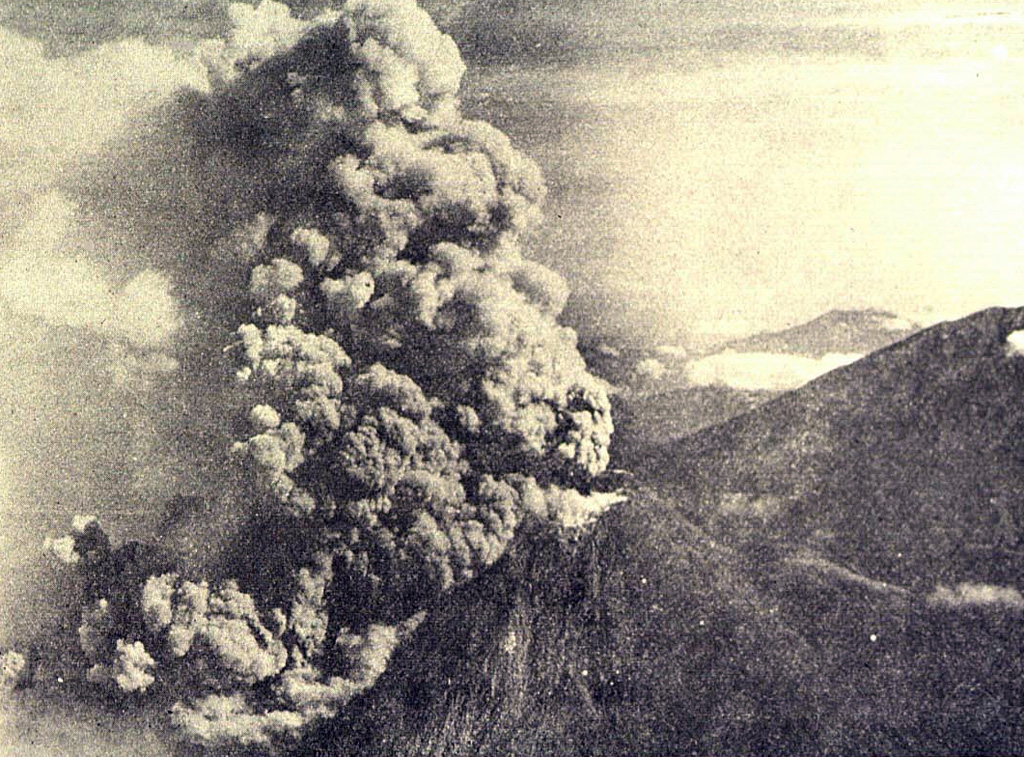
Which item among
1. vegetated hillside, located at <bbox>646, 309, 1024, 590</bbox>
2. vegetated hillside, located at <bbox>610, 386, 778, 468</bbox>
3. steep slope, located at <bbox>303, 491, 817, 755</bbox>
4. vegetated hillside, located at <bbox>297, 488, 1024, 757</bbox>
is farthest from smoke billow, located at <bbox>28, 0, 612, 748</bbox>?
vegetated hillside, located at <bbox>646, 309, 1024, 590</bbox>

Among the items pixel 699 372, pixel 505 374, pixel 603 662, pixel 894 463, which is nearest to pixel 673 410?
pixel 699 372

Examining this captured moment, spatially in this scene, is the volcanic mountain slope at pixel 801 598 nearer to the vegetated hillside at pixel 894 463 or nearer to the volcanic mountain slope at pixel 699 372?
the vegetated hillside at pixel 894 463

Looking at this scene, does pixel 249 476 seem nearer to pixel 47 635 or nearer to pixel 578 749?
pixel 47 635

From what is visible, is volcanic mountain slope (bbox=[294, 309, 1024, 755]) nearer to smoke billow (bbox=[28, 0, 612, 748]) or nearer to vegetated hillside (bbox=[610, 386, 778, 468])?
vegetated hillside (bbox=[610, 386, 778, 468])

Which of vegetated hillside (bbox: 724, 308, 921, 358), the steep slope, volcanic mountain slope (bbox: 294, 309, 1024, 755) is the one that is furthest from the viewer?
the steep slope

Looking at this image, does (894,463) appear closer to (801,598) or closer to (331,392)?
(801,598)

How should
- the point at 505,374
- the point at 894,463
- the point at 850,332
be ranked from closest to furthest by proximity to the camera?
A: 1. the point at 850,332
2. the point at 894,463
3. the point at 505,374

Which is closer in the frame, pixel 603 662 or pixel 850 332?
pixel 850 332

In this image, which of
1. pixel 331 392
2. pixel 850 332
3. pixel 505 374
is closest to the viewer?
pixel 850 332
